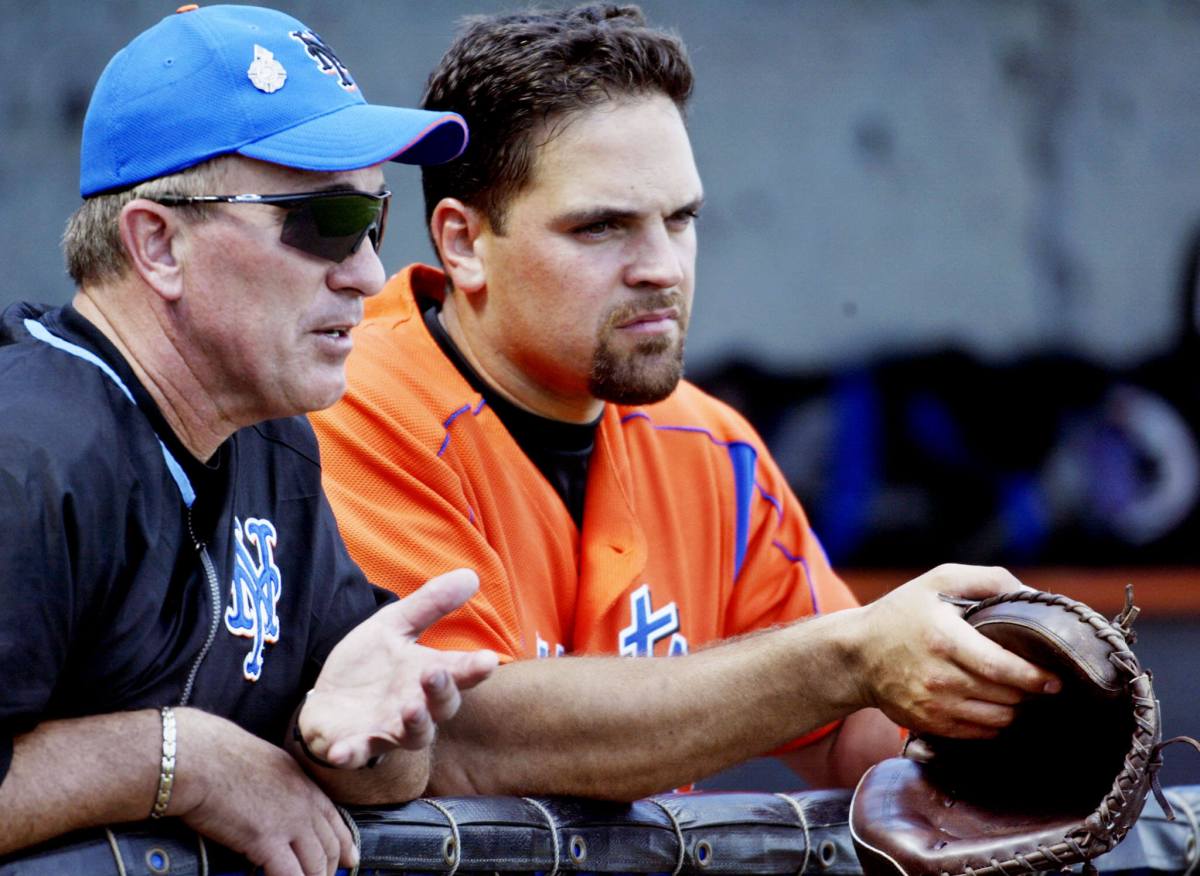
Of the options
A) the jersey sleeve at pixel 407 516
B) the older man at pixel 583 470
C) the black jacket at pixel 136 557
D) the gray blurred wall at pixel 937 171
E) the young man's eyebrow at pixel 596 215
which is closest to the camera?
the black jacket at pixel 136 557

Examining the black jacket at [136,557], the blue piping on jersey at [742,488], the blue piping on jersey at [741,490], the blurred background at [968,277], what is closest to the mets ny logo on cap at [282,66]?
the black jacket at [136,557]

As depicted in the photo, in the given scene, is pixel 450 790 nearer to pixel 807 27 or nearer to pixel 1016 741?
pixel 1016 741

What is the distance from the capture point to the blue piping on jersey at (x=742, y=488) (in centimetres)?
304

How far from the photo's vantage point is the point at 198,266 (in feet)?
6.55

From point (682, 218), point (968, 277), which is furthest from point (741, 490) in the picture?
point (968, 277)

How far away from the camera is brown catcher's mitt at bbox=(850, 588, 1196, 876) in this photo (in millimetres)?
1987

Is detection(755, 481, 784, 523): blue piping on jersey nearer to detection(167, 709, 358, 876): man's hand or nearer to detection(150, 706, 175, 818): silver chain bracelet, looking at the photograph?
detection(167, 709, 358, 876): man's hand

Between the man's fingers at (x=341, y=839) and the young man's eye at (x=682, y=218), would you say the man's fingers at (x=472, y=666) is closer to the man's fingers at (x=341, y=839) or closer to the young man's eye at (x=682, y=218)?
the man's fingers at (x=341, y=839)

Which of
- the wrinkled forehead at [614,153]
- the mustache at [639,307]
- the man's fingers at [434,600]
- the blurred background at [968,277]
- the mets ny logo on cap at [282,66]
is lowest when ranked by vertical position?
the blurred background at [968,277]

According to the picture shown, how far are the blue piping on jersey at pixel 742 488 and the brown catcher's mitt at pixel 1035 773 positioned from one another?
76 centimetres

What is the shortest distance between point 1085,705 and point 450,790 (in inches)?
34.9

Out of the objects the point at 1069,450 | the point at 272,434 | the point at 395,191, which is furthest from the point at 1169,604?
the point at 272,434

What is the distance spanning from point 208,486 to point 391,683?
38 cm

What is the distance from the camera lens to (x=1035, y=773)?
220 cm
